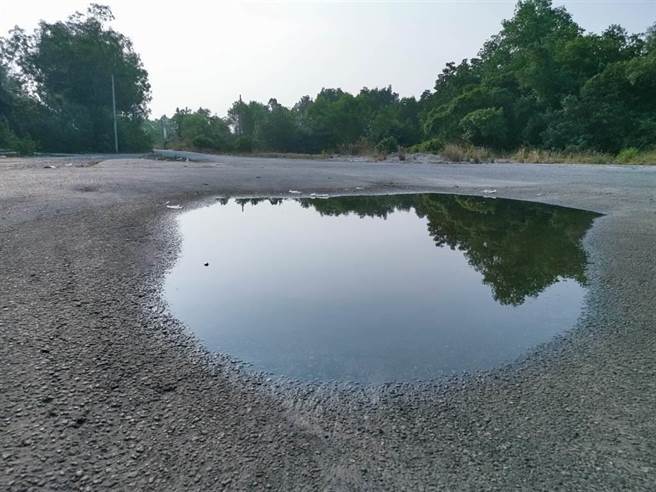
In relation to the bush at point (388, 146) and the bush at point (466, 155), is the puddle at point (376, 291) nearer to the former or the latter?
A: the bush at point (466, 155)

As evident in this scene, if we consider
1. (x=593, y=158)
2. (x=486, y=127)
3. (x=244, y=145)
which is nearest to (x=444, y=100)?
(x=486, y=127)

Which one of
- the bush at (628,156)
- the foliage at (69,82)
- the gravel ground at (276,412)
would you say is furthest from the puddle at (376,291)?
the foliage at (69,82)

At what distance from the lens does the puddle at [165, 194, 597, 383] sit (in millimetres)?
2975

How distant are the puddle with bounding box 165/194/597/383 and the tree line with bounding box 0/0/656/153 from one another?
2607 centimetres

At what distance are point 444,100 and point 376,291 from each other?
2056 inches

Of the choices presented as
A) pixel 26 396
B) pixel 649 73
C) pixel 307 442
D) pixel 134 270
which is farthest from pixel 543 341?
pixel 649 73

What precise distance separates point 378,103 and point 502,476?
80.6 meters

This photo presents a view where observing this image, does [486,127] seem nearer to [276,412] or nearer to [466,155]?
[466,155]

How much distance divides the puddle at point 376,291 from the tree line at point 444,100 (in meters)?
26.1

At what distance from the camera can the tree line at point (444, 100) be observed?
2961 centimetres

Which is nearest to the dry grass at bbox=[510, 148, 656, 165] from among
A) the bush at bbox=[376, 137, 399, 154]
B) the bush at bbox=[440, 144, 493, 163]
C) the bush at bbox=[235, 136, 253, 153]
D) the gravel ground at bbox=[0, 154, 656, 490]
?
the bush at bbox=[440, 144, 493, 163]

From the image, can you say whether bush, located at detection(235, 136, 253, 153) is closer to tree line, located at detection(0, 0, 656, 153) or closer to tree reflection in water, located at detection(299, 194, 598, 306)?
tree line, located at detection(0, 0, 656, 153)

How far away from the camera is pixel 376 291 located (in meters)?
4.30

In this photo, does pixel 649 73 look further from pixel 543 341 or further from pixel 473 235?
pixel 543 341
